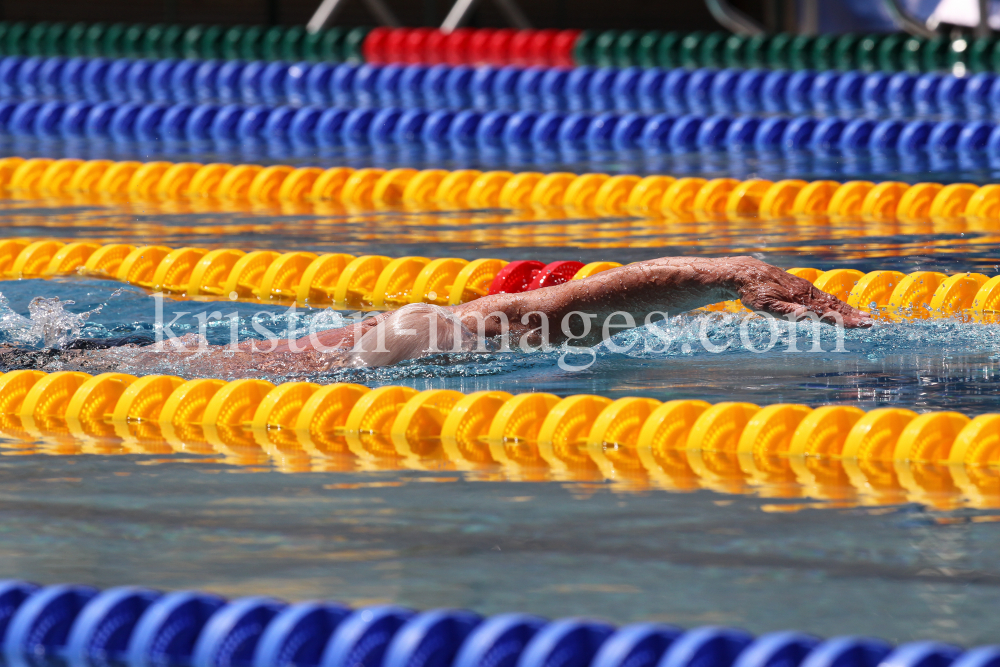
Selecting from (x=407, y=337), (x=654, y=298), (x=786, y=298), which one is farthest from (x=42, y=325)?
(x=786, y=298)

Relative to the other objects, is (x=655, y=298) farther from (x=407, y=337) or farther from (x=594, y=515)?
(x=594, y=515)

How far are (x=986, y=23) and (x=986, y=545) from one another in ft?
25.4

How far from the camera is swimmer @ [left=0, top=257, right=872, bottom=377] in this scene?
4.44m

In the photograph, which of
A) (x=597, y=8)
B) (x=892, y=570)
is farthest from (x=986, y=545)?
(x=597, y=8)

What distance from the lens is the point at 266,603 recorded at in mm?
2770

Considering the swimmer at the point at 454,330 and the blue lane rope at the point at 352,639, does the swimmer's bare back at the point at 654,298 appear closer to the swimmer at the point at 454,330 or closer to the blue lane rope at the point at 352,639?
the swimmer at the point at 454,330

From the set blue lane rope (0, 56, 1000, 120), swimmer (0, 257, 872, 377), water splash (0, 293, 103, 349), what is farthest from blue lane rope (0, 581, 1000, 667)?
blue lane rope (0, 56, 1000, 120)

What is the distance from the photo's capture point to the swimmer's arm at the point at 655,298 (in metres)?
4.08

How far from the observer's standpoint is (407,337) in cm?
462

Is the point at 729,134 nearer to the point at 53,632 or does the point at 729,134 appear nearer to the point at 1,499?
the point at 1,499

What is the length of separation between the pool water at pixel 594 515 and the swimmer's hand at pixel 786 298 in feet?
0.91

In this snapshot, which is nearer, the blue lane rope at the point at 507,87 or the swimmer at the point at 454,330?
the swimmer at the point at 454,330

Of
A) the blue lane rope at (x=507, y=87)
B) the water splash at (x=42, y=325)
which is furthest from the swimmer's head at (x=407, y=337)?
the blue lane rope at (x=507, y=87)

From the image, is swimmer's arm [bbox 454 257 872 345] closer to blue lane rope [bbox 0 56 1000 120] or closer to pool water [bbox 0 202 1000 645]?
pool water [bbox 0 202 1000 645]
